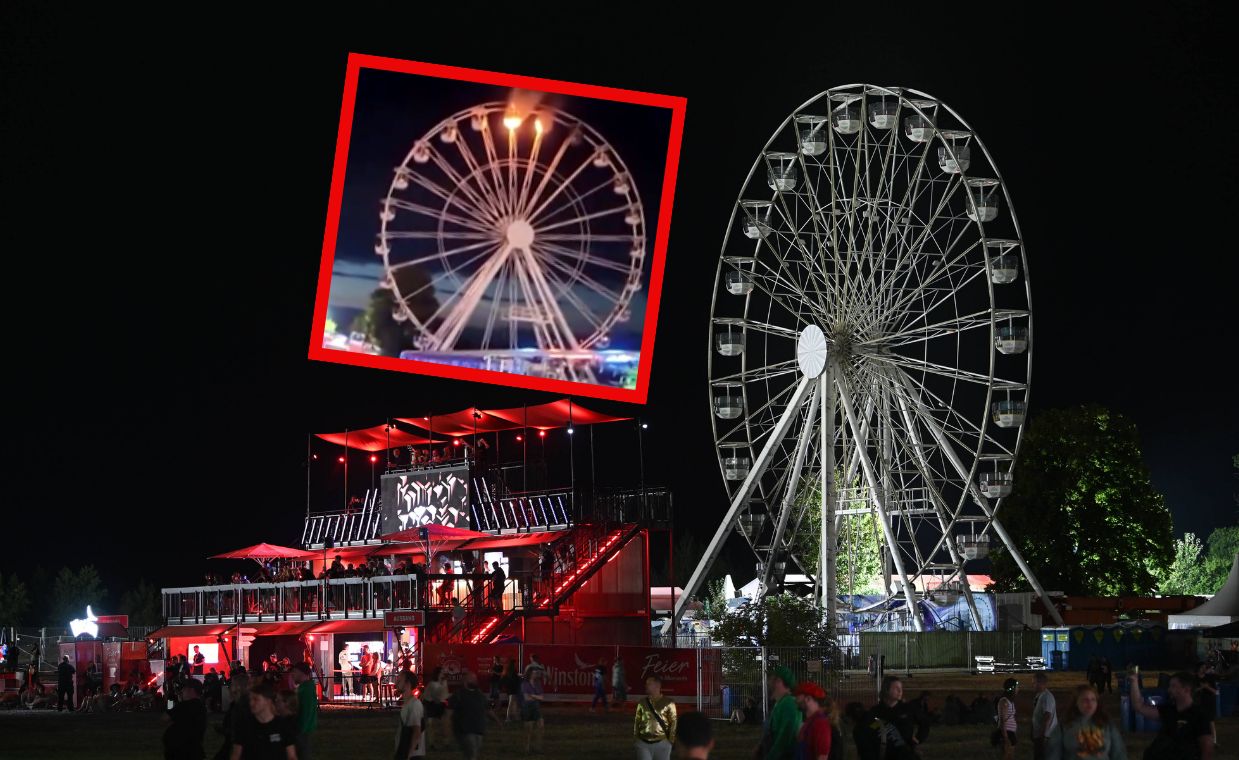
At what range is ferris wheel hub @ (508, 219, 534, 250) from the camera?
4206cm

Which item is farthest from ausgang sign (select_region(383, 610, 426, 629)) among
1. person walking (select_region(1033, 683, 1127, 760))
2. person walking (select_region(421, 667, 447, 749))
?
person walking (select_region(1033, 683, 1127, 760))

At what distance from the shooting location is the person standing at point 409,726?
16.8 meters

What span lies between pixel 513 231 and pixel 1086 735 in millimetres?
31982

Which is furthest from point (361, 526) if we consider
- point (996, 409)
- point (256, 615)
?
point (996, 409)

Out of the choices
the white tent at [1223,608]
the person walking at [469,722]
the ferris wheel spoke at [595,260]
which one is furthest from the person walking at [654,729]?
the white tent at [1223,608]

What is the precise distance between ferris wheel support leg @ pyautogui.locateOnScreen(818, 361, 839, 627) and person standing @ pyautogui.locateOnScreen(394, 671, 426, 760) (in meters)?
26.4

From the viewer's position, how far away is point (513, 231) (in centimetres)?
4225

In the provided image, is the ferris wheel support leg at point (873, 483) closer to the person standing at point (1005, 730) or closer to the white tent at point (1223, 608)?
the white tent at point (1223, 608)

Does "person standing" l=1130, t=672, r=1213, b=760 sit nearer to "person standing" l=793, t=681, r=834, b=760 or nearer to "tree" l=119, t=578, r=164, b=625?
"person standing" l=793, t=681, r=834, b=760

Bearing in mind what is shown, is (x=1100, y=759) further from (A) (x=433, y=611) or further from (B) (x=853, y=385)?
(B) (x=853, y=385)

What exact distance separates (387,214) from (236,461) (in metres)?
53.2

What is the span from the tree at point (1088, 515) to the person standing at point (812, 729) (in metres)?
53.3

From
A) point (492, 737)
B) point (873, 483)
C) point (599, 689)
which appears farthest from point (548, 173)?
point (492, 737)

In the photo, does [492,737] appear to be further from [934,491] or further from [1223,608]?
[1223,608]
